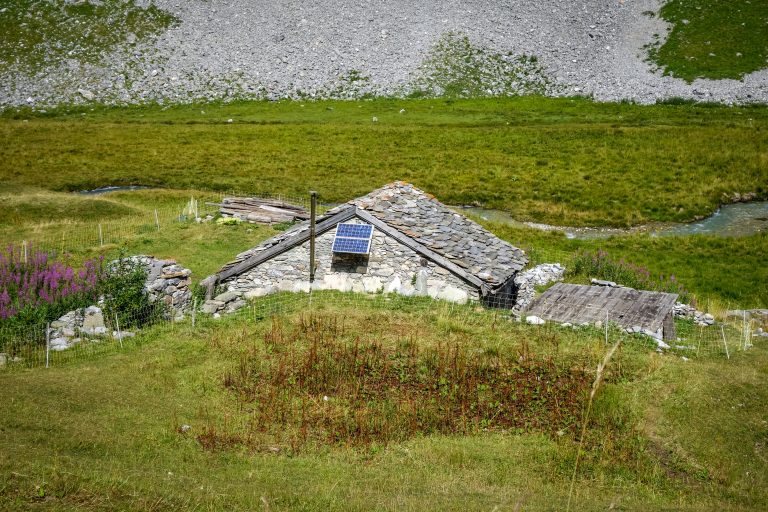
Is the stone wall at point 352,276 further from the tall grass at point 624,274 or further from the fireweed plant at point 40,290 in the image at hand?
the tall grass at point 624,274

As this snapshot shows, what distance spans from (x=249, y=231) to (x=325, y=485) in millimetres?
26315

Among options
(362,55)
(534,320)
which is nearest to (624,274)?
(534,320)

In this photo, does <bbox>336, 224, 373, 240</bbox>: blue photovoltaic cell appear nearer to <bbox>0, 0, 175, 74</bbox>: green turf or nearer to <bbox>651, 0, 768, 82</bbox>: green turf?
<bbox>651, 0, 768, 82</bbox>: green turf

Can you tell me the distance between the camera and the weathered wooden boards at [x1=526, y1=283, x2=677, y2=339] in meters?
22.5

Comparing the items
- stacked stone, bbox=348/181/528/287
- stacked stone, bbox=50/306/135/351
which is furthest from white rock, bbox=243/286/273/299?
stacked stone, bbox=50/306/135/351

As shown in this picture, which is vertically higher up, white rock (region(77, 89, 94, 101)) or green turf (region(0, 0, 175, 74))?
green turf (region(0, 0, 175, 74))

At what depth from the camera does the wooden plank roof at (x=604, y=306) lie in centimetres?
2250

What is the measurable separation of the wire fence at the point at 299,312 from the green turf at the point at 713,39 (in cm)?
6515

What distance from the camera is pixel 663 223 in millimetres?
42719

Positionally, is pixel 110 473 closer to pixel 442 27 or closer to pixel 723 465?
pixel 723 465

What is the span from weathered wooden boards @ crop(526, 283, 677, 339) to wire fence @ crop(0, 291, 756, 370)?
35 centimetres

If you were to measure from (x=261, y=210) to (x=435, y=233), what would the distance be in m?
15.1

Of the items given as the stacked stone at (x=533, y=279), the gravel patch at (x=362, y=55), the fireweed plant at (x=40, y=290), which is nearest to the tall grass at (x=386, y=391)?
the fireweed plant at (x=40, y=290)

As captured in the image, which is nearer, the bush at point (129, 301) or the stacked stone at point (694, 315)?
the bush at point (129, 301)
